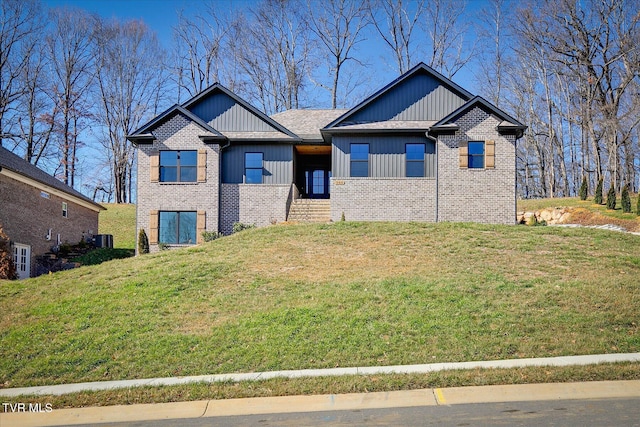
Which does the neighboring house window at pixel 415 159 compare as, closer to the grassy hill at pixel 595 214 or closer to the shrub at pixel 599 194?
the grassy hill at pixel 595 214

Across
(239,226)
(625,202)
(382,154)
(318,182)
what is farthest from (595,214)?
(239,226)

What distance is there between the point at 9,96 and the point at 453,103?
3279cm

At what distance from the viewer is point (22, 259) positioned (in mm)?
24375

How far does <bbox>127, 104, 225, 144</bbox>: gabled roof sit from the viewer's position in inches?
974

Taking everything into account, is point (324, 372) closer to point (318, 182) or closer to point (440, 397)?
point (440, 397)

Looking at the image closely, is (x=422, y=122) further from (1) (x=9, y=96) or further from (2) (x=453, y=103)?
(1) (x=9, y=96)

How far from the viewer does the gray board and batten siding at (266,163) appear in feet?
84.4

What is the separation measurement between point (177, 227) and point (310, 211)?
6.14m

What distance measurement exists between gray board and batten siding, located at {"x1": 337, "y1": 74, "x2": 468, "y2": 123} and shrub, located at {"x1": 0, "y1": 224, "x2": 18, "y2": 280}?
1510cm

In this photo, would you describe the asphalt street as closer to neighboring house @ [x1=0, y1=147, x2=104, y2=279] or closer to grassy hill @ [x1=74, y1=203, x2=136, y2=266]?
neighboring house @ [x1=0, y1=147, x2=104, y2=279]

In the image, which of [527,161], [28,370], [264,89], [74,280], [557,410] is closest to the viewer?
[557,410]

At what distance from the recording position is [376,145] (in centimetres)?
2528

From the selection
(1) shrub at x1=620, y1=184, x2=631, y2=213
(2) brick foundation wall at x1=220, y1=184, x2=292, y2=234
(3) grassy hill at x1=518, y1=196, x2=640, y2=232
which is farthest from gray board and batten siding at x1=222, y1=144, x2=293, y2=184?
(1) shrub at x1=620, y1=184, x2=631, y2=213

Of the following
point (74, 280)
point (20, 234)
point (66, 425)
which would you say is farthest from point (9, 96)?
point (66, 425)
